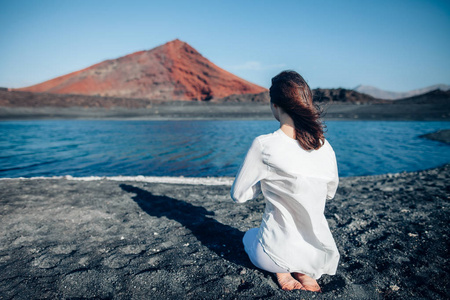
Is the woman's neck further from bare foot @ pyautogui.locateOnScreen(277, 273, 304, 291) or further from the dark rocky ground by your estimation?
the dark rocky ground

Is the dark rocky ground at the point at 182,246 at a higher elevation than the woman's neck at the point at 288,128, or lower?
lower

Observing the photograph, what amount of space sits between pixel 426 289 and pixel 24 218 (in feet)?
16.7

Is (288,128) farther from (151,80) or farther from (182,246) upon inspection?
(151,80)

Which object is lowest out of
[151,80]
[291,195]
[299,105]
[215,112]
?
[215,112]

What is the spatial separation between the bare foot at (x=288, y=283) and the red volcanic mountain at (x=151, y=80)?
70600 millimetres

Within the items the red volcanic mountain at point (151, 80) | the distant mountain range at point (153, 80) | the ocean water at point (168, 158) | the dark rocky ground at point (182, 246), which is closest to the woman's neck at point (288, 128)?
the dark rocky ground at point (182, 246)

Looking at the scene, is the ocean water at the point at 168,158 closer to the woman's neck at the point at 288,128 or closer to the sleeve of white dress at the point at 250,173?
the sleeve of white dress at the point at 250,173

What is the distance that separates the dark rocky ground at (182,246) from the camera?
2.25 metres

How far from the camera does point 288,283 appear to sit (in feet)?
7.04

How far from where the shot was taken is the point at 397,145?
49.5ft

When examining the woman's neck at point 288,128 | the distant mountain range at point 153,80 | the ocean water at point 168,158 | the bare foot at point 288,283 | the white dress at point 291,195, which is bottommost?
the ocean water at point 168,158

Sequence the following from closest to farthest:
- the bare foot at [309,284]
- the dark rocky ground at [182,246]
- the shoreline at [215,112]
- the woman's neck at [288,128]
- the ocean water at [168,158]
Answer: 1. the woman's neck at [288,128]
2. the bare foot at [309,284]
3. the dark rocky ground at [182,246]
4. the ocean water at [168,158]
5. the shoreline at [215,112]

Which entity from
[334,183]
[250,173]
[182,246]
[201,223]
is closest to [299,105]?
[250,173]

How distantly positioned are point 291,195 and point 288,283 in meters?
0.91
